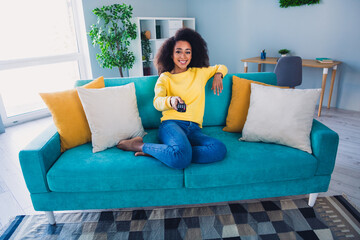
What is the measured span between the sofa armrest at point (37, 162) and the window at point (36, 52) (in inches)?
92.3

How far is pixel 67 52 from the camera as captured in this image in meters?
3.92

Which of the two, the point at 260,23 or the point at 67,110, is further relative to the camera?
the point at 260,23

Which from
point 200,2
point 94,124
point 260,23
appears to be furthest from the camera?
point 200,2

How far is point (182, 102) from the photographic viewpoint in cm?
157

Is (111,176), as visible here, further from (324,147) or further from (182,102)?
(324,147)

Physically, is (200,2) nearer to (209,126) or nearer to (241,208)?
(209,126)

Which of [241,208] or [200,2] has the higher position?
[200,2]

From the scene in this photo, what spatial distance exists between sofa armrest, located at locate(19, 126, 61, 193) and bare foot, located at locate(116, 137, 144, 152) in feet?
1.36

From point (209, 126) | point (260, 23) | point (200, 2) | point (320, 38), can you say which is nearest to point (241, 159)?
point (209, 126)

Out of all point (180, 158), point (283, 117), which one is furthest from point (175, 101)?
point (283, 117)

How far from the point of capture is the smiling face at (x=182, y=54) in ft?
6.22

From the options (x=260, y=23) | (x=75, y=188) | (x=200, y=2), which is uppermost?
(x=200, y=2)

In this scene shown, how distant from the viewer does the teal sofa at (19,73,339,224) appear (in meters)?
1.50

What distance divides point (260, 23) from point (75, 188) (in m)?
3.90
